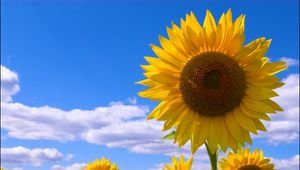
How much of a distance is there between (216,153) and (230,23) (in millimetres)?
1870

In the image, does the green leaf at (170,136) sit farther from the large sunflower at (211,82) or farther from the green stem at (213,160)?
the green stem at (213,160)

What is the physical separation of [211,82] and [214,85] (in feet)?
0.26

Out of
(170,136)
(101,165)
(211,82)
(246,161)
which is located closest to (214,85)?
(211,82)

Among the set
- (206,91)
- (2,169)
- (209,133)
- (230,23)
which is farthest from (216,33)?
(2,169)

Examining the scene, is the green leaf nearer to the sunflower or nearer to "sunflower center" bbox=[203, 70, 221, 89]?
"sunflower center" bbox=[203, 70, 221, 89]

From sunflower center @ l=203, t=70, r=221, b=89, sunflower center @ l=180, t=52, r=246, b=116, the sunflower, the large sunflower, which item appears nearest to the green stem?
the large sunflower

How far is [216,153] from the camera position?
5777mm

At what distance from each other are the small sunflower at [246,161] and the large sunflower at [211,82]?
4152mm

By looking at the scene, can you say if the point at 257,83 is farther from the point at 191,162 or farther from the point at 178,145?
the point at 191,162

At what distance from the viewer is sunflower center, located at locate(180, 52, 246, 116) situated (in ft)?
20.9

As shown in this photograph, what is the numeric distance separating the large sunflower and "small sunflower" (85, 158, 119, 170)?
5.63 meters

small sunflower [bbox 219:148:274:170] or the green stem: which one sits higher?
small sunflower [bbox 219:148:274:170]

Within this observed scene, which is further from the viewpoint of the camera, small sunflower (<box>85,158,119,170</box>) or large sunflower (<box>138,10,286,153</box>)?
small sunflower (<box>85,158,119,170</box>)

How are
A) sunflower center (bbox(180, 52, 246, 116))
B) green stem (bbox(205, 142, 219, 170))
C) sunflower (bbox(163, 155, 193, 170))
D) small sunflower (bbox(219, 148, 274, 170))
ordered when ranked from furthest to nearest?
small sunflower (bbox(219, 148, 274, 170)), sunflower (bbox(163, 155, 193, 170)), sunflower center (bbox(180, 52, 246, 116)), green stem (bbox(205, 142, 219, 170))
